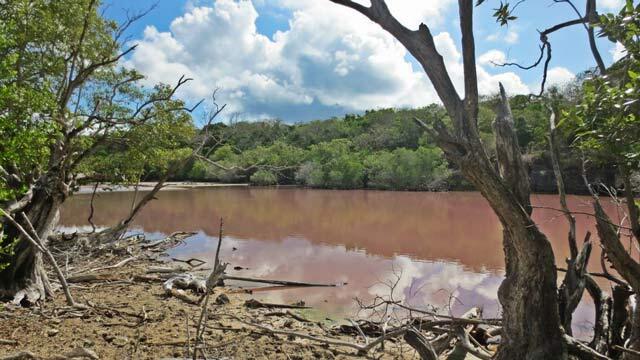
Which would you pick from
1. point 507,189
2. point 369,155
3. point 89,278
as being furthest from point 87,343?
point 369,155

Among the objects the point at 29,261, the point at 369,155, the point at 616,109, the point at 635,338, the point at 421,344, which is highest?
the point at 369,155

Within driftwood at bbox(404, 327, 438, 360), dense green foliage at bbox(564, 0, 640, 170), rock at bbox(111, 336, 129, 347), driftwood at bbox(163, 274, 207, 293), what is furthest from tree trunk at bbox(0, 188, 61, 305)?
dense green foliage at bbox(564, 0, 640, 170)

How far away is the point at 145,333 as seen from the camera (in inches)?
196

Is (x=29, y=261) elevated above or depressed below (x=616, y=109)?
below

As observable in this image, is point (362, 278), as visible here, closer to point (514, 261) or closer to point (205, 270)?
point (205, 270)

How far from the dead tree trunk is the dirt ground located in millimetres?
1753

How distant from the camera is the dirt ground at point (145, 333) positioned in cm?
432

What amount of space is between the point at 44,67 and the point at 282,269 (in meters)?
6.23

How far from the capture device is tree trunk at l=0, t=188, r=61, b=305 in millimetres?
5723

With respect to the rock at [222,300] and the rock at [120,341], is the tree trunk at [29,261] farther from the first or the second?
the rock at [222,300]

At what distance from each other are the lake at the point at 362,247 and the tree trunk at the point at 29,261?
11.8ft

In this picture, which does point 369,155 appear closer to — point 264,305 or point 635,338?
point 264,305

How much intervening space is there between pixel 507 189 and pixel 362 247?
10.6 meters

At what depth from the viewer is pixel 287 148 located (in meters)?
52.4
